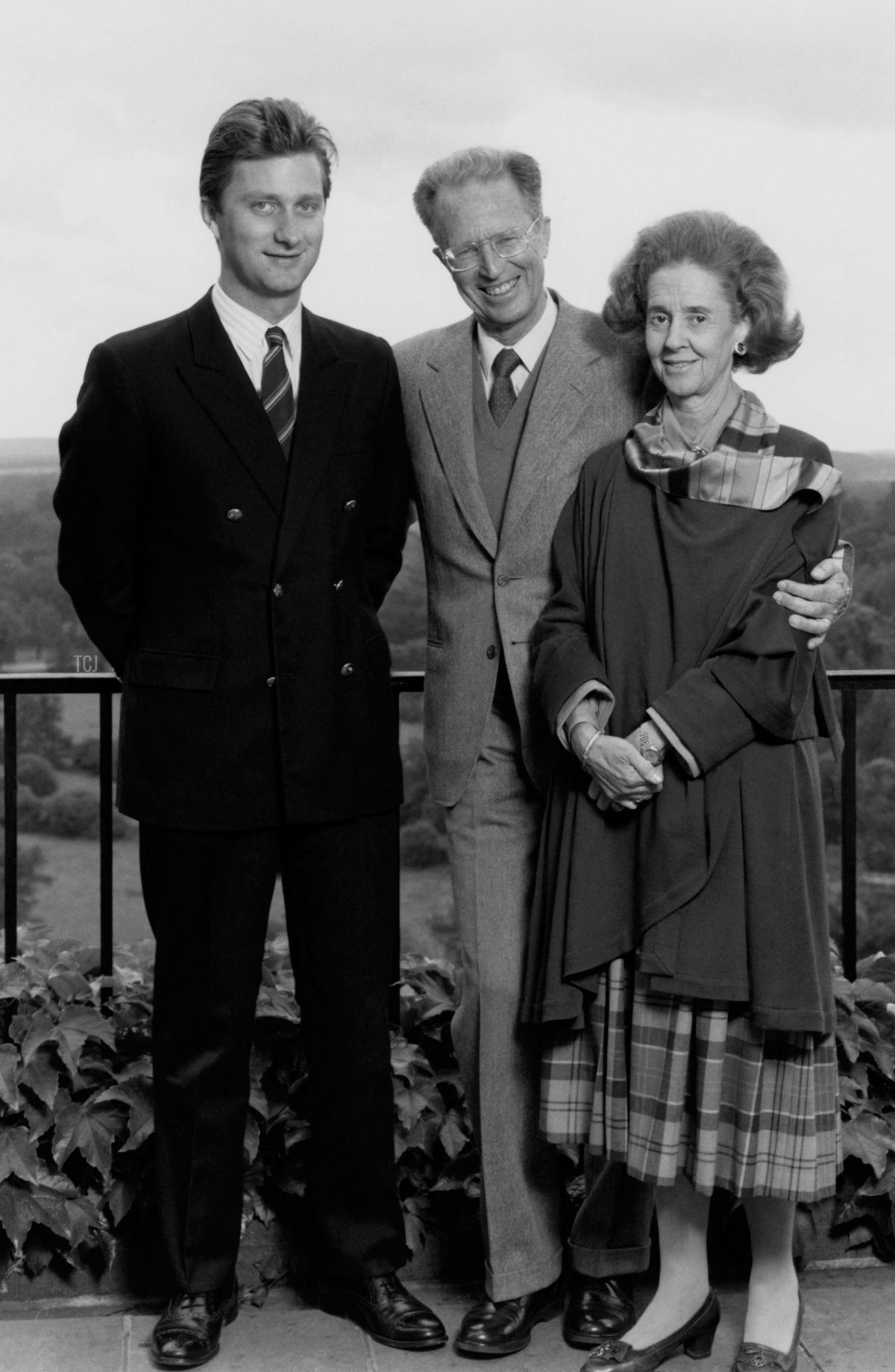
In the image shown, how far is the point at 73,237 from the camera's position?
739 centimetres

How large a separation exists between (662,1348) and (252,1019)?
756 millimetres

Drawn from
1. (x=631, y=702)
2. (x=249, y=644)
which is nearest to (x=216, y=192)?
(x=249, y=644)

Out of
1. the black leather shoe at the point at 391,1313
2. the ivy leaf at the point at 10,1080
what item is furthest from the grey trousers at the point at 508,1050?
the ivy leaf at the point at 10,1080

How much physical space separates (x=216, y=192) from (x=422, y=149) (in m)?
4.59

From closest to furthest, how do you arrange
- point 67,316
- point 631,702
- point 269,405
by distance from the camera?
point 631,702
point 269,405
point 67,316

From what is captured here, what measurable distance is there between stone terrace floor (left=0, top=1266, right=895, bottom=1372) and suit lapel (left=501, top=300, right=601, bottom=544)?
4.04ft

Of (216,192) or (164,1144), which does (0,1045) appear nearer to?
(164,1144)

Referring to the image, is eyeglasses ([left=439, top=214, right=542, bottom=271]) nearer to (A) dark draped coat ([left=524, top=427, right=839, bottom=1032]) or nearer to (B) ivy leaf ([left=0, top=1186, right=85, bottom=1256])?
(A) dark draped coat ([left=524, top=427, right=839, bottom=1032])

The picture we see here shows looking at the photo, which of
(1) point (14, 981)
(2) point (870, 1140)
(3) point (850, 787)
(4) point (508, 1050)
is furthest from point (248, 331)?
(2) point (870, 1140)

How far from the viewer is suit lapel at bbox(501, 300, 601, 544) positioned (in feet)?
7.13

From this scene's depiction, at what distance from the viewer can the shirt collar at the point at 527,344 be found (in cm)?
223

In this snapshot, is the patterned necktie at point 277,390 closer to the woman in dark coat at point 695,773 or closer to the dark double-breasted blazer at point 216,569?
the dark double-breasted blazer at point 216,569

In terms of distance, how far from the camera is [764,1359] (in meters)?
2.13

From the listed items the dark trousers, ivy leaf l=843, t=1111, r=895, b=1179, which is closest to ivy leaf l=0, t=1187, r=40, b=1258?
the dark trousers
